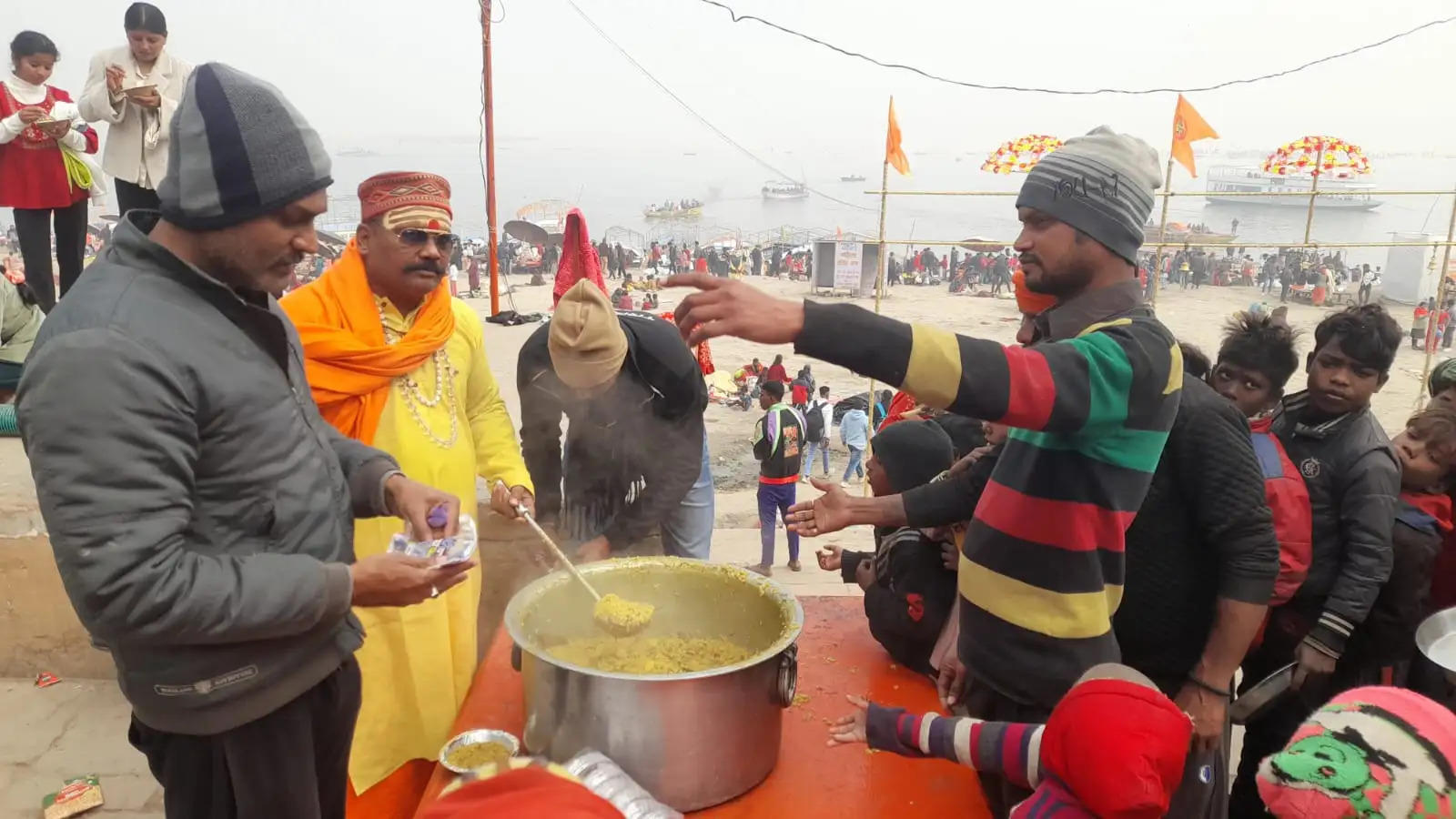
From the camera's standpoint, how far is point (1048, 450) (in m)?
1.76

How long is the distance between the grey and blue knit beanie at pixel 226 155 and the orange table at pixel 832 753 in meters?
1.39

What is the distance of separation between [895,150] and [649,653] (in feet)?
35.2

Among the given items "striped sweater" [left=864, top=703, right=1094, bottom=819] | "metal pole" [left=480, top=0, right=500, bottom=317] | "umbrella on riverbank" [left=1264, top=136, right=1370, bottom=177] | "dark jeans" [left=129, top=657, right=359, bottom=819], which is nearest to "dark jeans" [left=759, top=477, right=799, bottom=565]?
"metal pole" [left=480, top=0, right=500, bottom=317]

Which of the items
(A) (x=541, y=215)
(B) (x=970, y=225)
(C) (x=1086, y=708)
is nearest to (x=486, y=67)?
(C) (x=1086, y=708)

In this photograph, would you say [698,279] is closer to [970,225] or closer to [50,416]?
[50,416]

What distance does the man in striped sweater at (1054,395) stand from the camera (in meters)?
1.39

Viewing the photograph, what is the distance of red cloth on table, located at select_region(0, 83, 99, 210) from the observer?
5.24 meters

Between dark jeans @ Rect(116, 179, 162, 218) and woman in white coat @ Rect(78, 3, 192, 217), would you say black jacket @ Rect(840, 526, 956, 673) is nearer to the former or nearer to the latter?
woman in white coat @ Rect(78, 3, 192, 217)

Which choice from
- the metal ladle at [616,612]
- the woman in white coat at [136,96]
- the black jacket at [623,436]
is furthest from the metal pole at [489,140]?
the metal ladle at [616,612]

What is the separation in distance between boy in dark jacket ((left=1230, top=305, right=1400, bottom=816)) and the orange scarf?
9.60 ft

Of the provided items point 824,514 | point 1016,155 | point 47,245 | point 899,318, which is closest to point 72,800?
point 824,514

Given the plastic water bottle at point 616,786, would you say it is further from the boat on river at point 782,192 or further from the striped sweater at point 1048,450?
the boat on river at point 782,192

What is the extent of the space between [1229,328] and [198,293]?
3118 mm

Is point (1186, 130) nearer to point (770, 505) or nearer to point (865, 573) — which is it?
point (770, 505)
